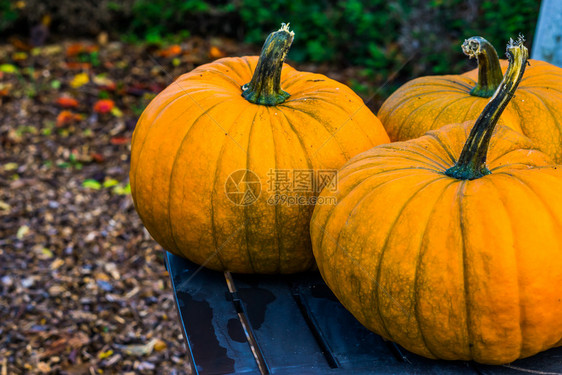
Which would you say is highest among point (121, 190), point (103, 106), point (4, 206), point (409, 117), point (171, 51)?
point (409, 117)

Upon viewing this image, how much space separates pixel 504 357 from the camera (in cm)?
154

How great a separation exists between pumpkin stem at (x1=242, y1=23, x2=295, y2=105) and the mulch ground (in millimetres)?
507

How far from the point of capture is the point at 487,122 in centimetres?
156

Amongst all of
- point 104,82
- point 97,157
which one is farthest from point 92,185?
point 104,82

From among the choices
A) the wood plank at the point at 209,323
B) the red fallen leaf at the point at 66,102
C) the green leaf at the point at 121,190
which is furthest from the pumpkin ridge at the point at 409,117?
the red fallen leaf at the point at 66,102

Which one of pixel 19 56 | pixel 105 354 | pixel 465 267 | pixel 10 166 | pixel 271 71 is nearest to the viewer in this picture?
pixel 465 267

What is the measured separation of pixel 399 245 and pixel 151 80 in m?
4.39

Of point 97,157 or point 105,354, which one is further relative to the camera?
point 97,157

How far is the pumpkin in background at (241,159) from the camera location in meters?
1.86

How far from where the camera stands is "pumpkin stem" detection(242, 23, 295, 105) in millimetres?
1896

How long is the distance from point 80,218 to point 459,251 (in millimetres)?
3098

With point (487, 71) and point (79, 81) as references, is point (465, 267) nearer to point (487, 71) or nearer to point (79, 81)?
point (487, 71)

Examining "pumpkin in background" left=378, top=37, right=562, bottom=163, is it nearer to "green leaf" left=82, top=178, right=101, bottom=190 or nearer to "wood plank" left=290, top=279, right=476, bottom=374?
"wood plank" left=290, top=279, right=476, bottom=374

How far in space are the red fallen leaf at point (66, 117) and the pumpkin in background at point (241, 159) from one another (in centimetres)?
309
